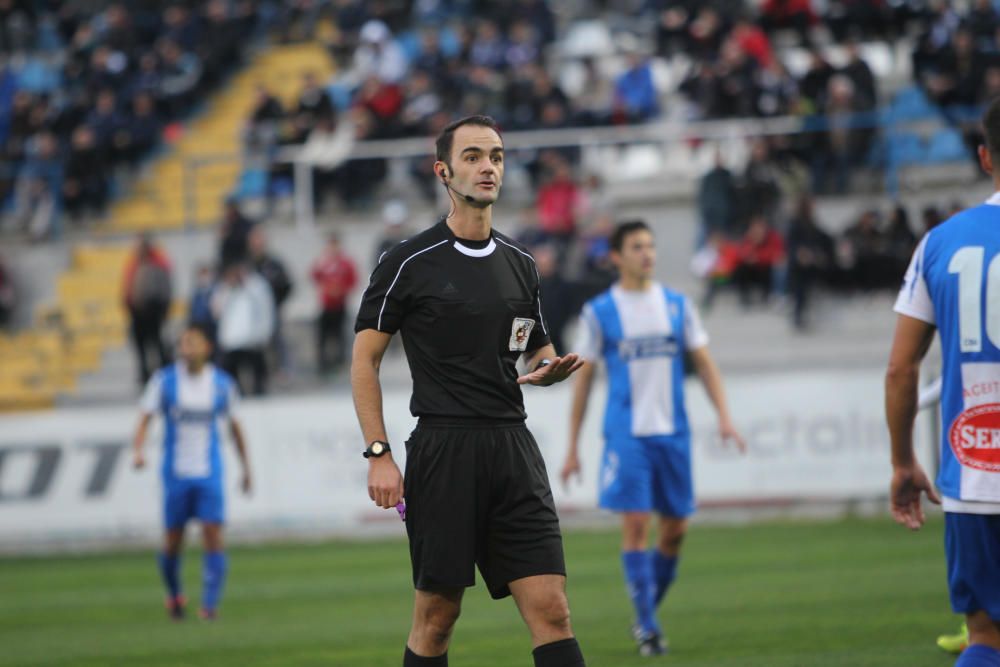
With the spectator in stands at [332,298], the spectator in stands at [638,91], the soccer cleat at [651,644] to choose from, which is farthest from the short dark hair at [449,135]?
the spectator in stands at [638,91]

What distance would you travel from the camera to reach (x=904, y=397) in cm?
534

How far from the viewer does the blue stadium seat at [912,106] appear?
897 inches

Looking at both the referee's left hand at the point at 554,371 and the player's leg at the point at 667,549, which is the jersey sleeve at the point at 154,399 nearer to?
the player's leg at the point at 667,549

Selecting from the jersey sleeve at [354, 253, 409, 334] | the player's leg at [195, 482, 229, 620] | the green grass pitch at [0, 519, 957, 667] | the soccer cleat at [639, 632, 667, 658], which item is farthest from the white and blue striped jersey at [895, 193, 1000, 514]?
the player's leg at [195, 482, 229, 620]

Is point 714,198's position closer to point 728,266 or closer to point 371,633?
point 728,266

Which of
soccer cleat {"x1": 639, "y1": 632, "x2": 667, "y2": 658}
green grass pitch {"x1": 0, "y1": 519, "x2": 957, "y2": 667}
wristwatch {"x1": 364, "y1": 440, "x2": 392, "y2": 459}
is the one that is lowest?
green grass pitch {"x1": 0, "y1": 519, "x2": 957, "y2": 667}

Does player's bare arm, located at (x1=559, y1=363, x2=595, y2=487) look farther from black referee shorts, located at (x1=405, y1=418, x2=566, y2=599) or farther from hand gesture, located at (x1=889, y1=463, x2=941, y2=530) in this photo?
hand gesture, located at (x1=889, y1=463, x2=941, y2=530)

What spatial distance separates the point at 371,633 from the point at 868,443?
8.90 meters

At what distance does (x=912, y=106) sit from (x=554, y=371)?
18362 mm

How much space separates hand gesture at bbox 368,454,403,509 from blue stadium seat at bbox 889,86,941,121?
17749 mm

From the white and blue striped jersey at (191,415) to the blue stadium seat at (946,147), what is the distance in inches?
441

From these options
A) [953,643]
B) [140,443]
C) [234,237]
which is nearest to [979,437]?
[953,643]

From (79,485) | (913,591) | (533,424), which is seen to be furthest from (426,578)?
(79,485)

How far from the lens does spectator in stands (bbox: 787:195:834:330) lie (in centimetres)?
2052
